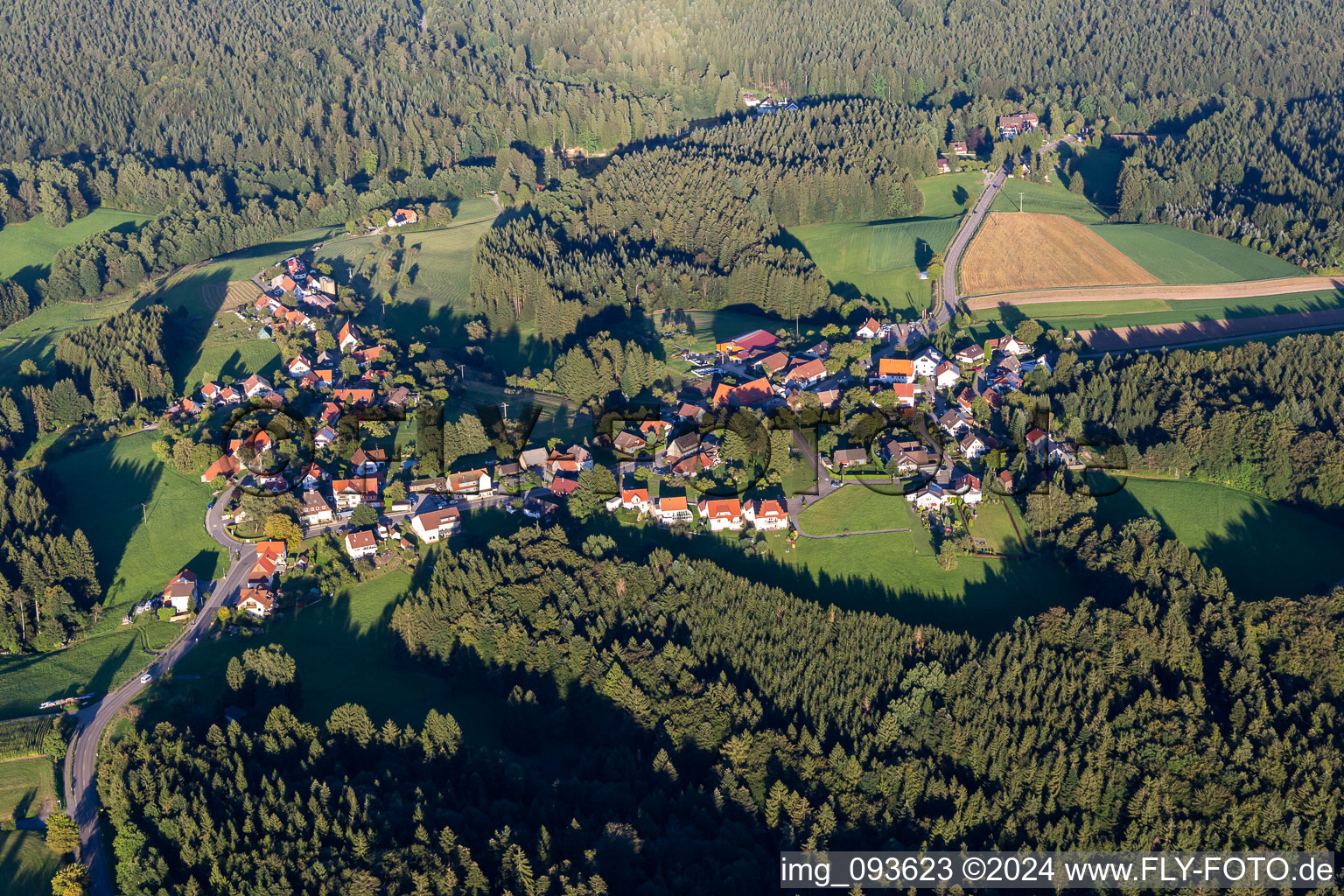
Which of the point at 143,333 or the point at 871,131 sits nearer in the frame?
the point at 143,333

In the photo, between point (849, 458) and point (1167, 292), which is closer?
point (849, 458)

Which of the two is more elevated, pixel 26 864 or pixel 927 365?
pixel 927 365

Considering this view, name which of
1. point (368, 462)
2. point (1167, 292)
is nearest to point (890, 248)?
point (1167, 292)

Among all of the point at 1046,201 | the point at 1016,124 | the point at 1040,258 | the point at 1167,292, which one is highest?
the point at 1016,124

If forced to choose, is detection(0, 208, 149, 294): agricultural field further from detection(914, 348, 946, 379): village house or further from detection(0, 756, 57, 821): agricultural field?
detection(914, 348, 946, 379): village house

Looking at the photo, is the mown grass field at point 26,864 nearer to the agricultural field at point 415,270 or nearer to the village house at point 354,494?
the village house at point 354,494

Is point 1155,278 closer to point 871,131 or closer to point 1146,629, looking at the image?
point 871,131

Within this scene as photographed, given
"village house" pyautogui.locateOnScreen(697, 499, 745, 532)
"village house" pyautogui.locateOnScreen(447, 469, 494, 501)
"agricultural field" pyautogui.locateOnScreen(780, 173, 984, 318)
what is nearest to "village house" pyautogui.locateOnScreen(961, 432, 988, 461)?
"village house" pyautogui.locateOnScreen(697, 499, 745, 532)

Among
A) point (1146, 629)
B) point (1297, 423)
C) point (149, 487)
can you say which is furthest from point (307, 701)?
point (1297, 423)

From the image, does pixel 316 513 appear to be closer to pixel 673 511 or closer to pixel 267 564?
pixel 267 564
